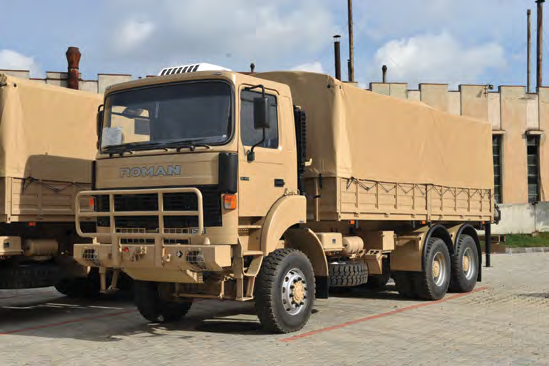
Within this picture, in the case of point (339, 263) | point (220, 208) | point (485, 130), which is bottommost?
point (339, 263)

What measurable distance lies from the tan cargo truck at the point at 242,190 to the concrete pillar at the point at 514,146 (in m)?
19.9

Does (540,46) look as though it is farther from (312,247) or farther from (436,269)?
(312,247)

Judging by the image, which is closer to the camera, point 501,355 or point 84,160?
point 501,355

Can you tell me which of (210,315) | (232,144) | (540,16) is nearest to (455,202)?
(210,315)

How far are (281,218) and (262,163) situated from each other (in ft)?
2.45

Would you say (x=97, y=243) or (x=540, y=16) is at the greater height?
(x=540, y=16)

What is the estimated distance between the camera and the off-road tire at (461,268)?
43.2 feet

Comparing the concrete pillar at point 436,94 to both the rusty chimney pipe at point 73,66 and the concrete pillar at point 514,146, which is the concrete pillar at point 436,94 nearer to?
the concrete pillar at point 514,146

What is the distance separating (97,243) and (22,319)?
2.81 m

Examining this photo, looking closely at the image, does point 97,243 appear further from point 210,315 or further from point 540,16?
point 540,16

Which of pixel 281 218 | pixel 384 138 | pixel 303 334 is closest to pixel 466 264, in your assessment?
pixel 384 138

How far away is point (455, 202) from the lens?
43.6 ft

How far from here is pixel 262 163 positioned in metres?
8.60

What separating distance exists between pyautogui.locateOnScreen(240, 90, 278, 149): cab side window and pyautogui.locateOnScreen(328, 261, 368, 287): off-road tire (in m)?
2.39
